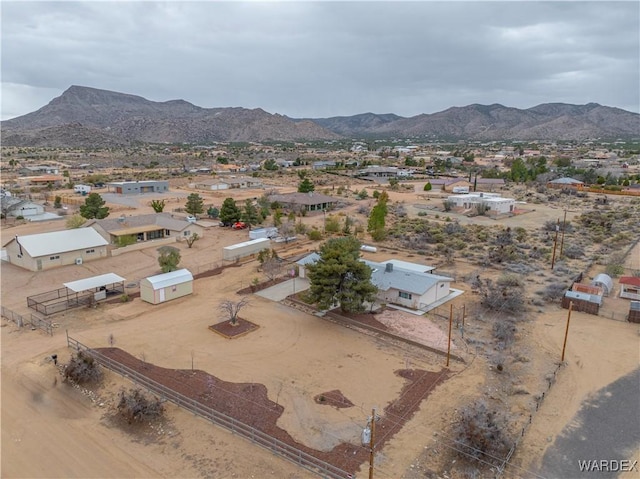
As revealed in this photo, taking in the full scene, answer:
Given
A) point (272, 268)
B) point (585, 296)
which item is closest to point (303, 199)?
point (272, 268)

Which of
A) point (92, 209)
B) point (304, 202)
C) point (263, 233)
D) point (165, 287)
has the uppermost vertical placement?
point (92, 209)

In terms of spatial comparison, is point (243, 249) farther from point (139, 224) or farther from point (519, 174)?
point (519, 174)

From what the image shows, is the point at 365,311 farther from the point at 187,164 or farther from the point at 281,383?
the point at 187,164

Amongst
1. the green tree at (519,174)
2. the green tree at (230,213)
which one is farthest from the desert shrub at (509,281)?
the green tree at (519,174)

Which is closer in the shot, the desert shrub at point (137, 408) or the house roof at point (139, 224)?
the desert shrub at point (137, 408)

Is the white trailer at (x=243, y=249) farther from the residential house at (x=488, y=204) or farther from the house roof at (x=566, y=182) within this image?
the house roof at (x=566, y=182)

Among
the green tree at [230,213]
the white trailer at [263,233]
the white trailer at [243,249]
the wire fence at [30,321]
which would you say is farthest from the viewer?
the green tree at [230,213]
